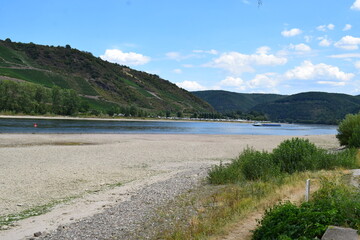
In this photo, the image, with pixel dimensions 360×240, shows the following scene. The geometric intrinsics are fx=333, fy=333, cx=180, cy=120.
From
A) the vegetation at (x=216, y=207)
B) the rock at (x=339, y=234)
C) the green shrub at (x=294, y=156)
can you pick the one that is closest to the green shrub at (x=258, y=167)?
the green shrub at (x=294, y=156)

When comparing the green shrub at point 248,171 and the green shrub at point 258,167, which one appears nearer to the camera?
the green shrub at point 258,167

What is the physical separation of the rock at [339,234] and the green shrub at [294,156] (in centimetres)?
1019

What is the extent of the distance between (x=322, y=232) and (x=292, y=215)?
0.71 m

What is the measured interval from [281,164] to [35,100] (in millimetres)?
110145

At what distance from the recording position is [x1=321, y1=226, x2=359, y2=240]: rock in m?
6.12

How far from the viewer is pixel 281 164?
1694 centimetres

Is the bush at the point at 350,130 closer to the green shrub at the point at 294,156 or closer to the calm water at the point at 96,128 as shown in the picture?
the green shrub at the point at 294,156

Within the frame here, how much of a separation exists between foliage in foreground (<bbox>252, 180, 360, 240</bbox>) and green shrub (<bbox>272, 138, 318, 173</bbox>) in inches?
347

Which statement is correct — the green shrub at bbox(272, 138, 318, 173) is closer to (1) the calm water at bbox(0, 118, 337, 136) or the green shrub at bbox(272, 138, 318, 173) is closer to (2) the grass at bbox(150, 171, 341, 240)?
(2) the grass at bbox(150, 171, 341, 240)

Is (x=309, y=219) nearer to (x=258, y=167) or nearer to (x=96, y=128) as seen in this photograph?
(x=258, y=167)

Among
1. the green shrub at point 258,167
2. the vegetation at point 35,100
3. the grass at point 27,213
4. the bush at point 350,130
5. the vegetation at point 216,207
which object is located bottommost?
the grass at point 27,213

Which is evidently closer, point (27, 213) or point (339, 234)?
point (339, 234)

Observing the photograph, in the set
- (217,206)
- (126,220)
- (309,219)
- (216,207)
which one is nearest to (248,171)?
(217,206)

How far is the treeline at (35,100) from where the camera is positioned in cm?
10319
